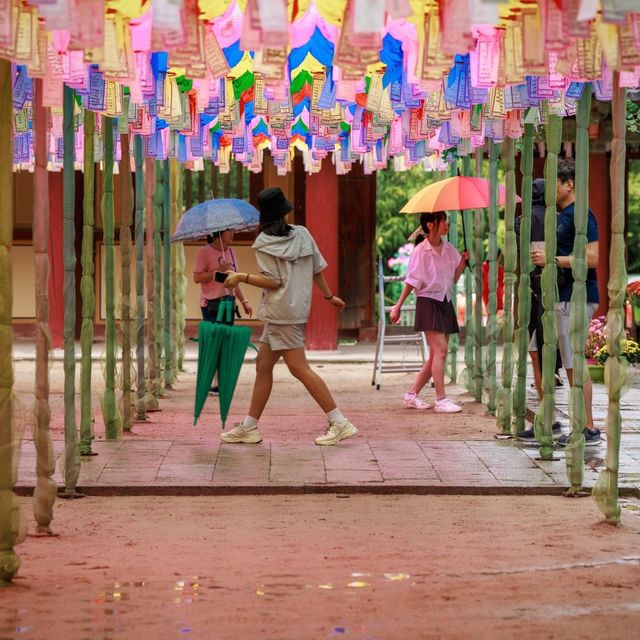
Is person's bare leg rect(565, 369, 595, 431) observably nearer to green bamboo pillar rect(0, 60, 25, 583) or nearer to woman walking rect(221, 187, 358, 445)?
woman walking rect(221, 187, 358, 445)

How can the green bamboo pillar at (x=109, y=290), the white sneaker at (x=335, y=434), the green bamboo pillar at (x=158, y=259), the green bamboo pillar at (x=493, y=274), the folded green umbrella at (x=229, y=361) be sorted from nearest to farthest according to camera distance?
the green bamboo pillar at (x=109, y=290)
the white sneaker at (x=335, y=434)
the folded green umbrella at (x=229, y=361)
the green bamboo pillar at (x=493, y=274)
the green bamboo pillar at (x=158, y=259)

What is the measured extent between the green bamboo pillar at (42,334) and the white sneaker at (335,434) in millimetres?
3052

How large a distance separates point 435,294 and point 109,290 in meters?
3.31

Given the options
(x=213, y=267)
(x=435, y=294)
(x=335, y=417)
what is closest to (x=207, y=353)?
(x=335, y=417)

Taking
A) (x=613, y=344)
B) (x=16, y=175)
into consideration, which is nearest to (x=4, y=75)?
(x=613, y=344)

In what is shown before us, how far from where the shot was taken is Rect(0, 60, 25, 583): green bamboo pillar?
18.4 feet

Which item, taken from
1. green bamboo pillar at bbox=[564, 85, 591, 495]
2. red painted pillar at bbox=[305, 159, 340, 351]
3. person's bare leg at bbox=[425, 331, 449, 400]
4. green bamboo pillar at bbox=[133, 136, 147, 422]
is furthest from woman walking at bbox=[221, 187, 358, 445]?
red painted pillar at bbox=[305, 159, 340, 351]

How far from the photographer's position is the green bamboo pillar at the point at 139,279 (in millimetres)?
10359

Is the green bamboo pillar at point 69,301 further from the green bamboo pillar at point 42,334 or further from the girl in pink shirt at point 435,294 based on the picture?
the girl in pink shirt at point 435,294

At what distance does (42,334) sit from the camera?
21.0 ft

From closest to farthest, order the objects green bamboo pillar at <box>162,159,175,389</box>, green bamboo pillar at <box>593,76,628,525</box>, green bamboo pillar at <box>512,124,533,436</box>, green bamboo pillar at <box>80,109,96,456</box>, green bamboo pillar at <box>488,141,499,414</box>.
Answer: green bamboo pillar at <box>593,76,628,525</box>
green bamboo pillar at <box>80,109,96,456</box>
green bamboo pillar at <box>512,124,533,436</box>
green bamboo pillar at <box>488,141,499,414</box>
green bamboo pillar at <box>162,159,175,389</box>

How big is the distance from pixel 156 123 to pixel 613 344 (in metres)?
4.60

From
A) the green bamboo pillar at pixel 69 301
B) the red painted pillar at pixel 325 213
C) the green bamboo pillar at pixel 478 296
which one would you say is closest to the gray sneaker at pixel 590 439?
the green bamboo pillar at pixel 478 296

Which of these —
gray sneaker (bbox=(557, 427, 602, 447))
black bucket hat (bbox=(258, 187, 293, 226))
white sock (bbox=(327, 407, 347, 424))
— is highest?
black bucket hat (bbox=(258, 187, 293, 226))
